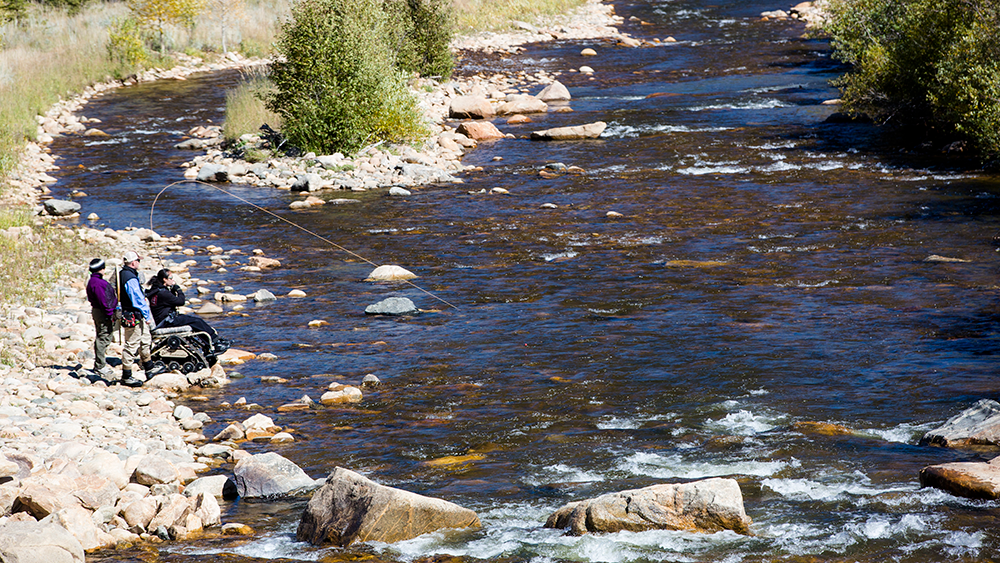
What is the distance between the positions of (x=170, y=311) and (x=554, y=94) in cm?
2602

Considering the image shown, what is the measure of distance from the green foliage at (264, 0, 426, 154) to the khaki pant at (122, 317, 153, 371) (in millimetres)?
14797

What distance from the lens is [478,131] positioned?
3092cm

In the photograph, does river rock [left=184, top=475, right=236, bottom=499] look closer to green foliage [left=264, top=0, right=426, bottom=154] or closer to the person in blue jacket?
the person in blue jacket

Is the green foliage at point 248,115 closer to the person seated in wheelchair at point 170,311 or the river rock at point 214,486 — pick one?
the person seated in wheelchair at point 170,311

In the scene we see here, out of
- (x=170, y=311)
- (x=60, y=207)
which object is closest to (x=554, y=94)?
(x=60, y=207)

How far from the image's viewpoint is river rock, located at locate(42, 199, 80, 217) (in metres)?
22.5

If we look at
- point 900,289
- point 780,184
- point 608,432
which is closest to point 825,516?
point 608,432

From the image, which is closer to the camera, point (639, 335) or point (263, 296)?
point (639, 335)

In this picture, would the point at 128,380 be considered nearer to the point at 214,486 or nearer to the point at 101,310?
the point at 101,310

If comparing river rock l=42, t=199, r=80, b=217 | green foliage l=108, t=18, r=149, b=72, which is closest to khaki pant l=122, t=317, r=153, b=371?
river rock l=42, t=199, r=80, b=217

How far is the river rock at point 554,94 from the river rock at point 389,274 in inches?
821

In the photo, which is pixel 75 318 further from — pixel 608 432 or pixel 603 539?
pixel 603 539

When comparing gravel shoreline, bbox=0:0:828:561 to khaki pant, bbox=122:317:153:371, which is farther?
khaki pant, bbox=122:317:153:371

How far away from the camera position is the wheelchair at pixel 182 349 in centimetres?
1269
